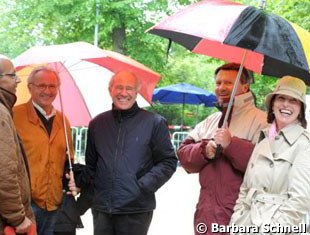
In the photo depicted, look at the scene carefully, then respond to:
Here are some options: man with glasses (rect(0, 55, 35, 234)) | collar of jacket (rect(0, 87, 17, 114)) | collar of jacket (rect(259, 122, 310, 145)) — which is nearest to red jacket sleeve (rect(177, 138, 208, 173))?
collar of jacket (rect(259, 122, 310, 145))

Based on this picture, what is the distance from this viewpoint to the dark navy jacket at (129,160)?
13.1 feet

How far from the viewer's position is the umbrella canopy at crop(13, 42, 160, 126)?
14.5 ft

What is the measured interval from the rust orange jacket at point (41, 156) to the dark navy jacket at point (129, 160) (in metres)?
0.29

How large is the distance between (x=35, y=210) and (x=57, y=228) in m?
0.28

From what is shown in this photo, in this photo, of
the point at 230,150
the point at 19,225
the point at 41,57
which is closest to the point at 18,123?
the point at 41,57

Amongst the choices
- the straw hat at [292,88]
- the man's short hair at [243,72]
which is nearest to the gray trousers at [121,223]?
the man's short hair at [243,72]

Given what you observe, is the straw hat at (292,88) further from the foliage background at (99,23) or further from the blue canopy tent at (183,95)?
the blue canopy tent at (183,95)

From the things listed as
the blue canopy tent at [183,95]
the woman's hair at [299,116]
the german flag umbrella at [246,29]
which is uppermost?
the german flag umbrella at [246,29]

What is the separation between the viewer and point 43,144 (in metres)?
4.12

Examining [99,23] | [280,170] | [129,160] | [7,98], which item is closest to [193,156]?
[129,160]

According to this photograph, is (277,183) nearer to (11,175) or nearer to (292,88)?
(292,88)

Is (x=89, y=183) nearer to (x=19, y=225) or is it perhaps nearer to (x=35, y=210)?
(x=35, y=210)

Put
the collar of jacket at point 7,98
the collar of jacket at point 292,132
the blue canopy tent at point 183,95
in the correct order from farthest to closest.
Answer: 1. the blue canopy tent at point 183,95
2. the collar of jacket at point 7,98
3. the collar of jacket at point 292,132

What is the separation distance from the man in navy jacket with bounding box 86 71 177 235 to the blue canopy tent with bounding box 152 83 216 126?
1126 centimetres
